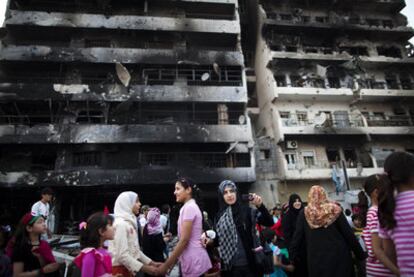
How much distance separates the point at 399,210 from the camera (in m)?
1.96

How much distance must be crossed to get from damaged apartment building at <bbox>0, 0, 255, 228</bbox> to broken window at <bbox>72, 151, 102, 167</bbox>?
0.06 m

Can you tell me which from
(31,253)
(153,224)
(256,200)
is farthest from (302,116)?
(31,253)

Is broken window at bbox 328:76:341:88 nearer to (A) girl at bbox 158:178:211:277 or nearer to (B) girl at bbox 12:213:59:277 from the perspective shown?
(A) girl at bbox 158:178:211:277

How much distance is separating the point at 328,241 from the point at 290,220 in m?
1.41

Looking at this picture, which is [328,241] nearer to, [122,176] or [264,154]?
[122,176]

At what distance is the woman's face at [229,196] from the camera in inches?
129

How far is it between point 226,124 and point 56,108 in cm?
1194

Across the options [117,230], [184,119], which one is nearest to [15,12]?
[184,119]

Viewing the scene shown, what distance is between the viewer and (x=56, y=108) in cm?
1798

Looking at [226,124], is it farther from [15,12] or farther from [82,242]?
[15,12]

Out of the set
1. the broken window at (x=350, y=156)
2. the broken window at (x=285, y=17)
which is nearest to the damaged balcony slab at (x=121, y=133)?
the broken window at (x=350, y=156)

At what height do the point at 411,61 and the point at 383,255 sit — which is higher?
the point at 411,61

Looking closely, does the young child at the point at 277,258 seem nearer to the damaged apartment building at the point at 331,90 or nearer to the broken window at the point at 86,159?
the damaged apartment building at the point at 331,90

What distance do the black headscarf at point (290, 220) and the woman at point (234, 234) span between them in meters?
1.51
